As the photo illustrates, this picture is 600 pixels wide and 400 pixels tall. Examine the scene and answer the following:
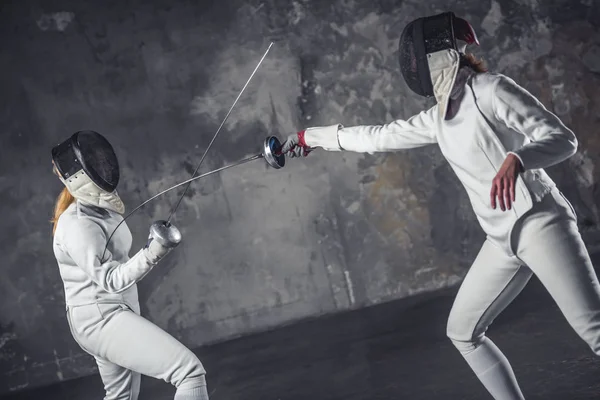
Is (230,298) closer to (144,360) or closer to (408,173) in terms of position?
(408,173)

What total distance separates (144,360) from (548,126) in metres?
1.58

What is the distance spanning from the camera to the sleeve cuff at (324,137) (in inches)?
95.7

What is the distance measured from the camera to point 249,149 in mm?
4582

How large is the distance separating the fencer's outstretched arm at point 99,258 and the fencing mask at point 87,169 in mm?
132

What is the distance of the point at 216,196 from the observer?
455 cm

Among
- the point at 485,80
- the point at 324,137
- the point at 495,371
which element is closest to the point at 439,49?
the point at 485,80

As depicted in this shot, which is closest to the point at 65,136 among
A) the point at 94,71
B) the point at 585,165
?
the point at 94,71

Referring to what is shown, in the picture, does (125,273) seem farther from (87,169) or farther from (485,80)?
(485,80)

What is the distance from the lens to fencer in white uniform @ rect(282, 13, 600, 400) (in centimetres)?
182

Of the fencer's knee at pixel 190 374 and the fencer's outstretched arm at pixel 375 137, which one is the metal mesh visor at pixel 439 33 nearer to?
the fencer's outstretched arm at pixel 375 137

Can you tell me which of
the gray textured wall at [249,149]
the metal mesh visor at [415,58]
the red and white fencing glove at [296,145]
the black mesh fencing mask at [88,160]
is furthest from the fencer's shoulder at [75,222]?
the gray textured wall at [249,149]

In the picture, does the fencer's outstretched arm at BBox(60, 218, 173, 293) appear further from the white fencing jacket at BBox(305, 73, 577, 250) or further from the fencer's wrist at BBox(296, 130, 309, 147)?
the white fencing jacket at BBox(305, 73, 577, 250)

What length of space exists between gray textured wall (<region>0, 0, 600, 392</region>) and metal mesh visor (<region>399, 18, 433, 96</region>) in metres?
→ 2.48

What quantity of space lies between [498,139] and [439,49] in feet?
1.19
